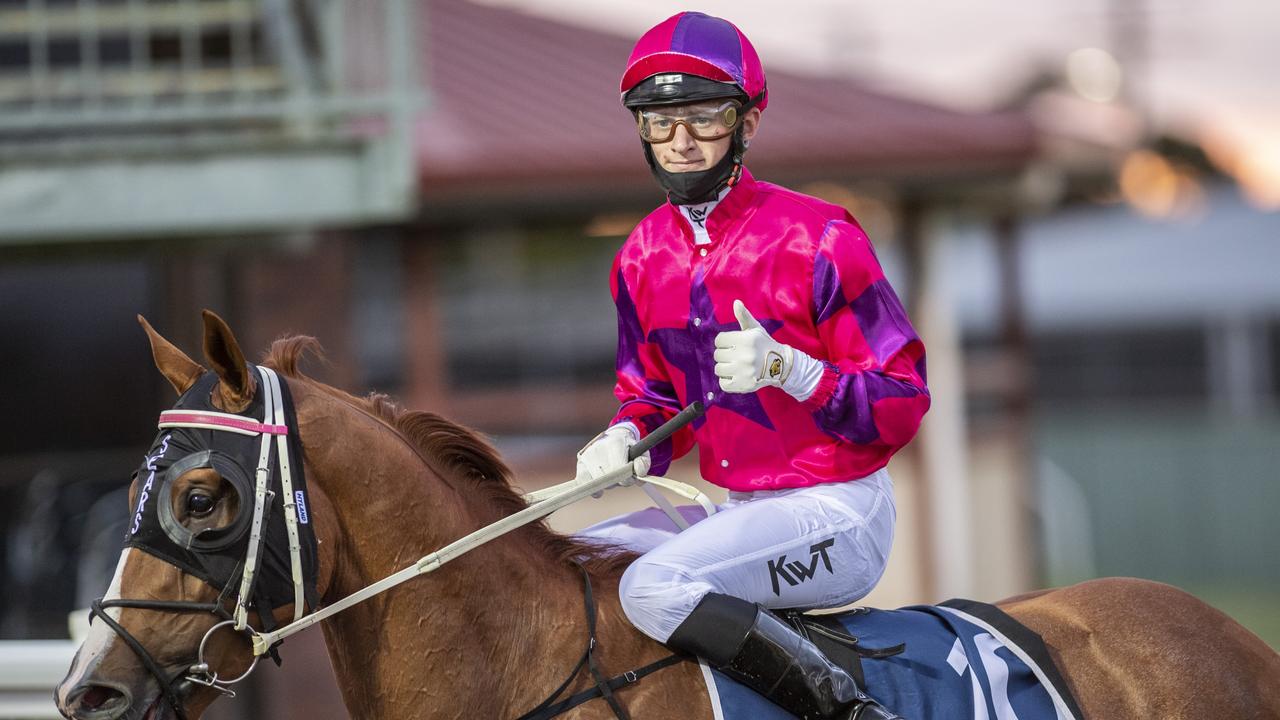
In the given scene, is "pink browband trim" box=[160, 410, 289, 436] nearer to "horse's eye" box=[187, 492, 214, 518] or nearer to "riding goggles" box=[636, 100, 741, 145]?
"horse's eye" box=[187, 492, 214, 518]

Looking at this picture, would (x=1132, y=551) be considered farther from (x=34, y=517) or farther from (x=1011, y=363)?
(x=34, y=517)

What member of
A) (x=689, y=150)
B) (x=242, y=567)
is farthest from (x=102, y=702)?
(x=689, y=150)

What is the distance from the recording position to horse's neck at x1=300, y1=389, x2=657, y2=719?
8.93 feet

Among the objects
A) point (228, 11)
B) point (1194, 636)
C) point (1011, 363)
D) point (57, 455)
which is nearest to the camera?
point (1194, 636)

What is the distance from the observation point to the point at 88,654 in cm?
250

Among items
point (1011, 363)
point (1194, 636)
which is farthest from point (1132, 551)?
point (1194, 636)

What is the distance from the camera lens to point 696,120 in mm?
2996

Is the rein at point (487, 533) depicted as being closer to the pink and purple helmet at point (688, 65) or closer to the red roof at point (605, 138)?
the pink and purple helmet at point (688, 65)

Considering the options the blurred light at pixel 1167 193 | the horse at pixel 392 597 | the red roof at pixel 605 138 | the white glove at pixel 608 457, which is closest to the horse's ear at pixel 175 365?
the horse at pixel 392 597

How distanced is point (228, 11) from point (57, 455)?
4.16m

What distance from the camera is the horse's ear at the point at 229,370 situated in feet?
8.49

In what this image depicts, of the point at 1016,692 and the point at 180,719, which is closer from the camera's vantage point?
the point at 180,719

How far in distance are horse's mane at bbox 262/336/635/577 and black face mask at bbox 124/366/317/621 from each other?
9.3 inches

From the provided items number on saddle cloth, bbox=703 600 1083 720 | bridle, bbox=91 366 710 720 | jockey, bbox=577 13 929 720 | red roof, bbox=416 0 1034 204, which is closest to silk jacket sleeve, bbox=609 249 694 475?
jockey, bbox=577 13 929 720
